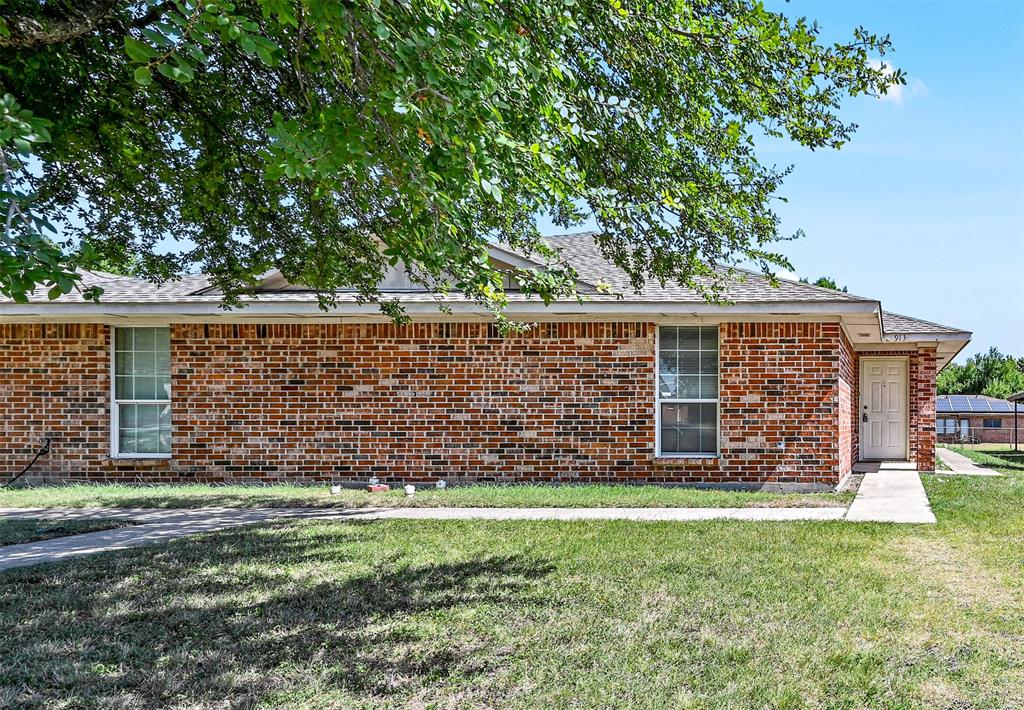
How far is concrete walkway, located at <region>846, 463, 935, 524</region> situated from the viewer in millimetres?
9164

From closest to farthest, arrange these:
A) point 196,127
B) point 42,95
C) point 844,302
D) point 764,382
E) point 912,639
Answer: point 912,639, point 42,95, point 196,127, point 844,302, point 764,382

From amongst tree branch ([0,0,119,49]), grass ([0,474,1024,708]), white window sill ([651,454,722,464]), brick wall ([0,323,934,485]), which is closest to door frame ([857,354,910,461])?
brick wall ([0,323,934,485])

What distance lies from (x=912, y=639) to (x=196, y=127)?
6.64 metres

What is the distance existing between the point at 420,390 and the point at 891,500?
6.55 m

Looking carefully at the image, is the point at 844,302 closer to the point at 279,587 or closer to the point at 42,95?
the point at 279,587

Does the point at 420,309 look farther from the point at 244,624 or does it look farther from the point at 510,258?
the point at 244,624

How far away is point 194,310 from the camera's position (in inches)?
456

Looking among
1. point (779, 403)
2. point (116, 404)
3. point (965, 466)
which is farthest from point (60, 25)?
point (965, 466)

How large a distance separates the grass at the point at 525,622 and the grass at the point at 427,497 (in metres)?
2.17

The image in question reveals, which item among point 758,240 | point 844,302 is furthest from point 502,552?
point 844,302

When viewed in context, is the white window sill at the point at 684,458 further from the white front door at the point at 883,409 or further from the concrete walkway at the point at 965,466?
the white front door at the point at 883,409

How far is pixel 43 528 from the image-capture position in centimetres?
835

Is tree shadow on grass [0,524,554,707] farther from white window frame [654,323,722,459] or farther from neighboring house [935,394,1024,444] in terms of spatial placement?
neighboring house [935,394,1024,444]

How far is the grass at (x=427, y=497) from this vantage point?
10.1 meters
